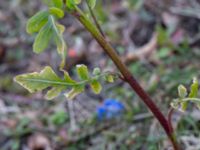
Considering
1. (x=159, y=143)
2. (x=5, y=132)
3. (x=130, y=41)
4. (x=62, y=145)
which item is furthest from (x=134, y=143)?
(x=130, y=41)

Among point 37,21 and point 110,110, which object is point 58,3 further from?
point 110,110

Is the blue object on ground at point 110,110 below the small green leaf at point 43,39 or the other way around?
below

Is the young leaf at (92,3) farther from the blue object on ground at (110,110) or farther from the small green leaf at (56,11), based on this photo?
the blue object on ground at (110,110)

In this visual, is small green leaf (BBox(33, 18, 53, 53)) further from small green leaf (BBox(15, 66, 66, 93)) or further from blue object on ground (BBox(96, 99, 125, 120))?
blue object on ground (BBox(96, 99, 125, 120))

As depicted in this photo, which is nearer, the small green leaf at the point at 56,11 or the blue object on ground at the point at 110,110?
the small green leaf at the point at 56,11

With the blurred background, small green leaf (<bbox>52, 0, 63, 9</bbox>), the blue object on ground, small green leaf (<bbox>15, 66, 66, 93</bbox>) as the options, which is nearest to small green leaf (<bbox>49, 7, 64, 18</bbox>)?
small green leaf (<bbox>52, 0, 63, 9</bbox>)

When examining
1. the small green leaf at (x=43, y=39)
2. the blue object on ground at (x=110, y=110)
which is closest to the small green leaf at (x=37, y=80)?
the small green leaf at (x=43, y=39)
